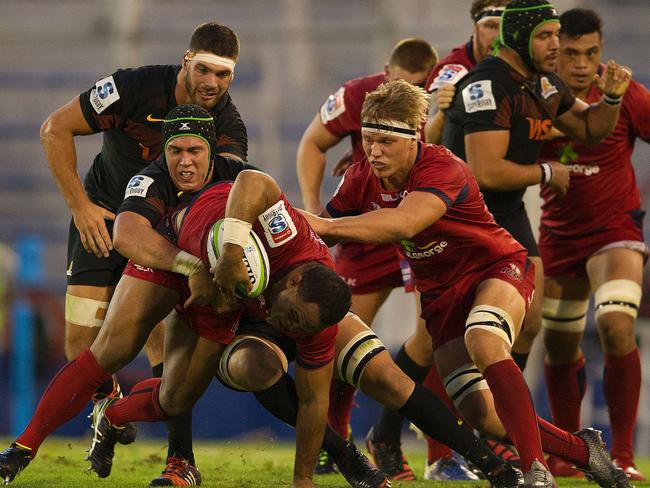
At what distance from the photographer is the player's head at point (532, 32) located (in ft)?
20.5

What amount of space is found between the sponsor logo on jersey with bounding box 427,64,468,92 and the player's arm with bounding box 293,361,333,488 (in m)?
2.18

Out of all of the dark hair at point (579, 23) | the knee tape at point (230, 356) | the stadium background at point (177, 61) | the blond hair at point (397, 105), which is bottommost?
the stadium background at point (177, 61)

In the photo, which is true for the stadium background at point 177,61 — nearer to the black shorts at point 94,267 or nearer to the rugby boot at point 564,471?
the rugby boot at point 564,471

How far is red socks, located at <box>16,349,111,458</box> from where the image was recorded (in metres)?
5.47

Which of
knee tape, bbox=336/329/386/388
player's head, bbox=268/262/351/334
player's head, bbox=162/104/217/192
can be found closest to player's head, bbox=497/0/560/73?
player's head, bbox=162/104/217/192

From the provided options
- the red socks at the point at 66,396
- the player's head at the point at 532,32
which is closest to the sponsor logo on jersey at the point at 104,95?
the red socks at the point at 66,396

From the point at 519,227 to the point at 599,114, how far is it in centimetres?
77

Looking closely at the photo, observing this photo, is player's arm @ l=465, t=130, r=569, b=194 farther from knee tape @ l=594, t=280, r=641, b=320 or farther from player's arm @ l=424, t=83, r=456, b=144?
knee tape @ l=594, t=280, r=641, b=320

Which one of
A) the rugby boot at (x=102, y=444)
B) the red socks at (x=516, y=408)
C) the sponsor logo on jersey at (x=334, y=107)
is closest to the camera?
the red socks at (x=516, y=408)

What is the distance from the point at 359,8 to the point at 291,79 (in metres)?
2.30

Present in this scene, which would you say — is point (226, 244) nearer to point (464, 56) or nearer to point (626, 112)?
point (464, 56)

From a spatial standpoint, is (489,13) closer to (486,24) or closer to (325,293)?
(486,24)

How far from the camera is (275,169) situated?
16219 mm

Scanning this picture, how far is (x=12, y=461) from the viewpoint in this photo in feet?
17.6
